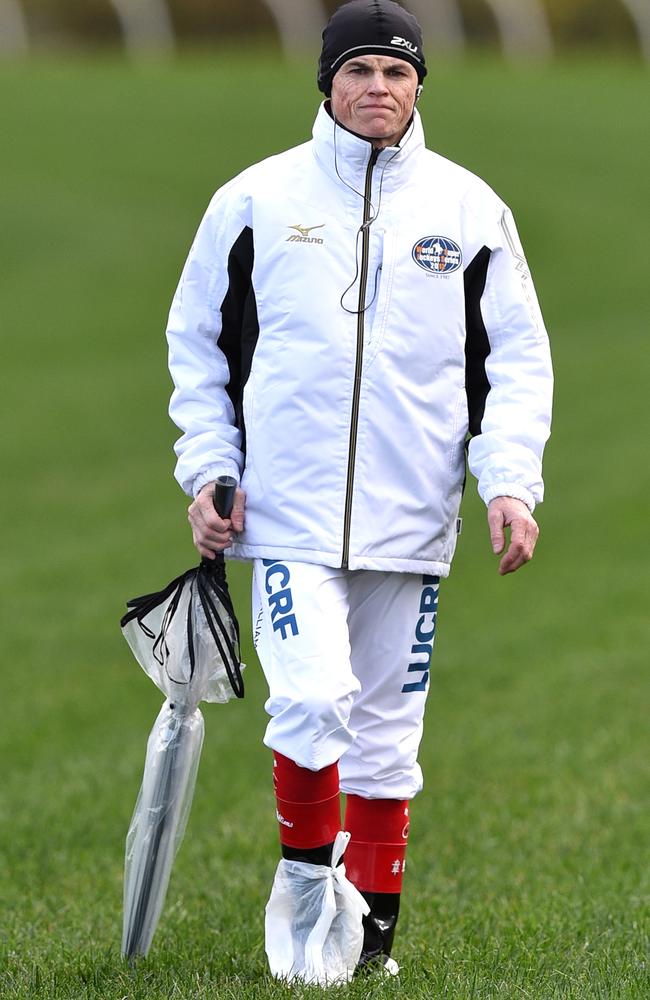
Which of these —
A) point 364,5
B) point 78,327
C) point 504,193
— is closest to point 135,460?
point 78,327

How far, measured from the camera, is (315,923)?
443 centimetres

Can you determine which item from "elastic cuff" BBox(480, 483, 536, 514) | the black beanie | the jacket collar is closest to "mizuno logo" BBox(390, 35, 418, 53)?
the black beanie

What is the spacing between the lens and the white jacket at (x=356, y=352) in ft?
14.7

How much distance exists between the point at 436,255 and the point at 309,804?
58.3 inches

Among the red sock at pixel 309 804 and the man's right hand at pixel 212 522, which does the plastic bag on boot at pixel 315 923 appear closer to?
the red sock at pixel 309 804

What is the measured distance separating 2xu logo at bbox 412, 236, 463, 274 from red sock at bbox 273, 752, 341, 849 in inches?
52.6

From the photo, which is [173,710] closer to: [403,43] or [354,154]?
[354,154]

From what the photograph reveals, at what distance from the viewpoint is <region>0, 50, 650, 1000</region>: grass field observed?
5188mm

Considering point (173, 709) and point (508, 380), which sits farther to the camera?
point (173, 709)

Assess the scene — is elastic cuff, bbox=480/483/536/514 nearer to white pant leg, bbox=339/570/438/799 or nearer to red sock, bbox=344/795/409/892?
white pant leg, bbox=339/570/438/799

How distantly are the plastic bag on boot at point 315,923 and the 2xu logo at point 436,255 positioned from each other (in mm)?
1510

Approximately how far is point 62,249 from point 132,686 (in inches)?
949

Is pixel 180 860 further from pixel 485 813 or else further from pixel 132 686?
pixel 132 686

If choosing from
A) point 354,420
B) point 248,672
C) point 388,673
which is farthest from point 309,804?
point 248,672
